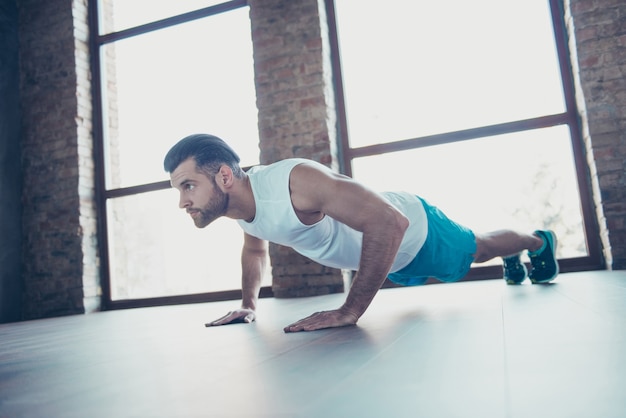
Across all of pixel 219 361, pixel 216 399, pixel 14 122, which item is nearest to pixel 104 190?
pixel 14 122

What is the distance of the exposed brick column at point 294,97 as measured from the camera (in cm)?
377

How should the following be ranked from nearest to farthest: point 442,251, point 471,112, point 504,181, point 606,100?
point 442,251 < point 606,100 < point 504,181 < point 471,112

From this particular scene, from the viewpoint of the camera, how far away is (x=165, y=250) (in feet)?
14.5

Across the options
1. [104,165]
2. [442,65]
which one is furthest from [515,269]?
[104,165]

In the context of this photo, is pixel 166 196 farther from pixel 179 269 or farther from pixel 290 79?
pixel 290 79

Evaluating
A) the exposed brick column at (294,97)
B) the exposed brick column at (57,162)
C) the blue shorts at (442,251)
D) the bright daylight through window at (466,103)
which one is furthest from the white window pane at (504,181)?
the exposed brick column at (57,162)

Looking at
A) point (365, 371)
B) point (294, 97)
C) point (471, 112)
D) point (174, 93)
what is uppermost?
point (174, 93)

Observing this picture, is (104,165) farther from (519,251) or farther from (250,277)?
(519,251)

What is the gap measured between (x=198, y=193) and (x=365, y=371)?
110 centimetres

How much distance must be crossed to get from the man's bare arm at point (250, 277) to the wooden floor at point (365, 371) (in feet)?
1.12

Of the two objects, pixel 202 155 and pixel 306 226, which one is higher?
pixel 202 155

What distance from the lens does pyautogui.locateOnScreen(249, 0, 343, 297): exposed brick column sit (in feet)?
12.4

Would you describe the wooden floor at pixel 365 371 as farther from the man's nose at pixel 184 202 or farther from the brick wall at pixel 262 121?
the brick wall at pixel 262 121

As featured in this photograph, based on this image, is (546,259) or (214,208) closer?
(214,208)
